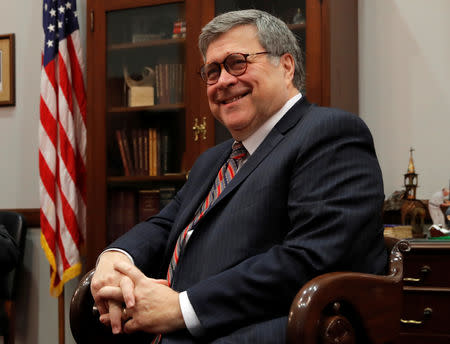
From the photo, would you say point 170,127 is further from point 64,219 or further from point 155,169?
point 64,219

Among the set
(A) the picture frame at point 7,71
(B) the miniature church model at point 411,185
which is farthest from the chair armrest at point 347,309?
(A) the picture frame at point 7,71

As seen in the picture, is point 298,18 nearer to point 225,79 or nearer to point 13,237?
point 225,79

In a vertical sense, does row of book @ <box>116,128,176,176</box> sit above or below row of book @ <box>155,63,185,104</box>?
below

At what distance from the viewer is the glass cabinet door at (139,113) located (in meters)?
2.88

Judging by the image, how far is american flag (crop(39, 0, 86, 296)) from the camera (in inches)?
124

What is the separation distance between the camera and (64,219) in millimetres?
3148

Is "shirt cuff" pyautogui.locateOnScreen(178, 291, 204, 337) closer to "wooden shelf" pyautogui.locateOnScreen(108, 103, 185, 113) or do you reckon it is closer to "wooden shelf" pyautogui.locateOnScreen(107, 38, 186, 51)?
"wooden shelf" pyautogui.locateOnScreen(108, 103, 185, 113)

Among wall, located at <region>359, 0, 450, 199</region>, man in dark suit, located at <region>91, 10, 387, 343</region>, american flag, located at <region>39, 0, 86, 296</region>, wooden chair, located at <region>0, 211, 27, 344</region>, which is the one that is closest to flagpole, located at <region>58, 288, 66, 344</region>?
american flag, located at <region>39, 0, 86, 296</region>

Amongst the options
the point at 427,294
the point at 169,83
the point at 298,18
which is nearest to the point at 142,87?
the point at 169,83

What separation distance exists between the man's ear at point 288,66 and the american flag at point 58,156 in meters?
1.98

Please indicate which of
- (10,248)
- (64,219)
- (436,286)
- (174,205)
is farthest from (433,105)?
(10,248)

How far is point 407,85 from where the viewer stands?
2779 millimetres

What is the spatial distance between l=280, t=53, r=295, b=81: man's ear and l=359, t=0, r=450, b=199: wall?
139cm

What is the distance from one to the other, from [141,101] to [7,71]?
1.32 metres
